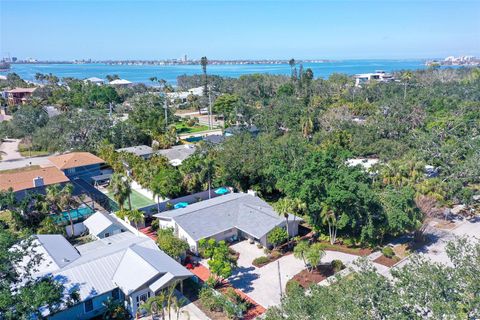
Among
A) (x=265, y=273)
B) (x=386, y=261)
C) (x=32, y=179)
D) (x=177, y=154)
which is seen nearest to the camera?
(x=265, y=273)

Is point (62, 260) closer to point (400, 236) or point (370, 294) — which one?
point (370, 294)

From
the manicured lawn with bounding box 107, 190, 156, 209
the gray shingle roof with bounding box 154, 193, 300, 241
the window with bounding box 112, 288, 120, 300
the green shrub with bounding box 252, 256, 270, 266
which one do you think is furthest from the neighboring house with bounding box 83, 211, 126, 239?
the green shrub with bounding box 252, 256, 270, 266

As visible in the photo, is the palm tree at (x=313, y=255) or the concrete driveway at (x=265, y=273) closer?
the concrete driveway at (x=265, y=273)

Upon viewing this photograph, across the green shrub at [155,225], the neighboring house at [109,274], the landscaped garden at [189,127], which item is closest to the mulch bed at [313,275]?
the neighboring house at [109,274]

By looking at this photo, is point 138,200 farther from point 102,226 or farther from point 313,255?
point 313,255

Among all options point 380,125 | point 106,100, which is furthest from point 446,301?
point 106,100

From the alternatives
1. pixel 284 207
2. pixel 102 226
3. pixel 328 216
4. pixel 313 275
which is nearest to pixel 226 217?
pixel 284 207

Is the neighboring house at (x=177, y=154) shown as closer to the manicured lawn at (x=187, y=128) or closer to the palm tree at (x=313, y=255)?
the manicured lawn at (x=187, y=128)
